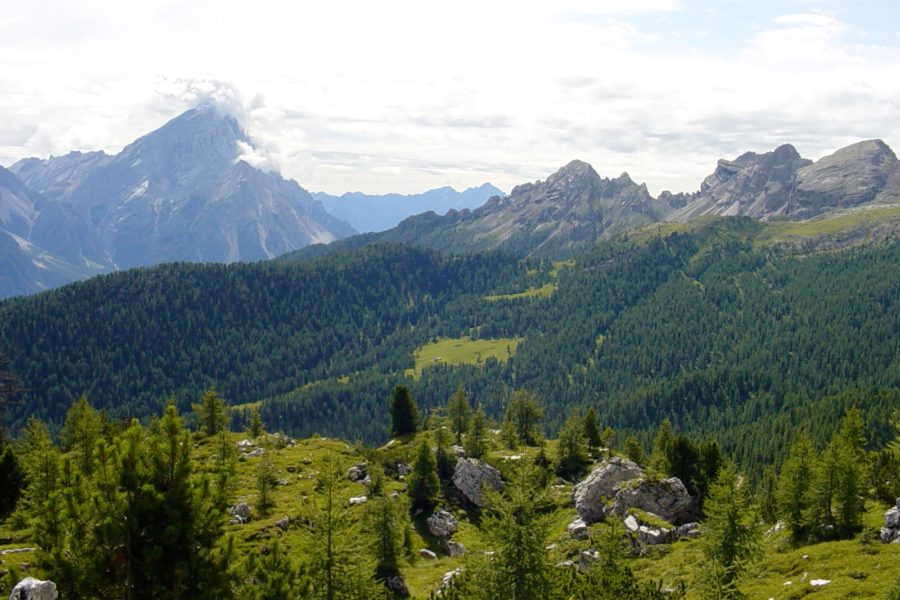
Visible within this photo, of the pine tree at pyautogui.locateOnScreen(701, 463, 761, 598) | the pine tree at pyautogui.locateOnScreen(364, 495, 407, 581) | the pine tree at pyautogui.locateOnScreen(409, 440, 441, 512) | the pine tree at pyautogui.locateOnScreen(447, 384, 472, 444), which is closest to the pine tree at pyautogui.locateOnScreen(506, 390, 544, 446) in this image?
the pine tree at pyautogui.locateOnScreen(447, 384, 472, 444)

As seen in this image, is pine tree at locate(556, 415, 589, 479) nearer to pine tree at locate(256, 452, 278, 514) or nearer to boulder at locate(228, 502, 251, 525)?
pine tree at locate(256, 452, 278, 514)

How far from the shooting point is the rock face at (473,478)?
284 ft

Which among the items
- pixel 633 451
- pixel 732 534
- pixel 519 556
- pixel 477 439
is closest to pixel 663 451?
pixel 633 451

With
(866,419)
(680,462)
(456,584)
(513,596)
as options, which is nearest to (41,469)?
(456,584)

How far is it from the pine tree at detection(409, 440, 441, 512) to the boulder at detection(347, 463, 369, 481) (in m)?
10.9

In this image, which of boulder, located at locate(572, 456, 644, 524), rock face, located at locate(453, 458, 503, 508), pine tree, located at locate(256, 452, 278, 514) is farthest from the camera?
rock face, located at locate(453, 458, 503, 508)

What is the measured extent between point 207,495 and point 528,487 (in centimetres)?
1871

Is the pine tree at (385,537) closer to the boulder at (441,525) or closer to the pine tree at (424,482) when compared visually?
the boulder at (441,525)

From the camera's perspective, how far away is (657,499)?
249 ft

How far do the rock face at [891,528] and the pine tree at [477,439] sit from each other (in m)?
55.3

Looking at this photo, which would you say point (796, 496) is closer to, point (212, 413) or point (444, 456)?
point (444, 456)

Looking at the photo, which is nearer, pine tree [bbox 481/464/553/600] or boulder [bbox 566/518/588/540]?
pine tree [bbox 481/464/553/600]

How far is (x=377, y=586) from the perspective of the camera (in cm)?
4528

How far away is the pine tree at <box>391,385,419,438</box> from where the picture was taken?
113 meters
